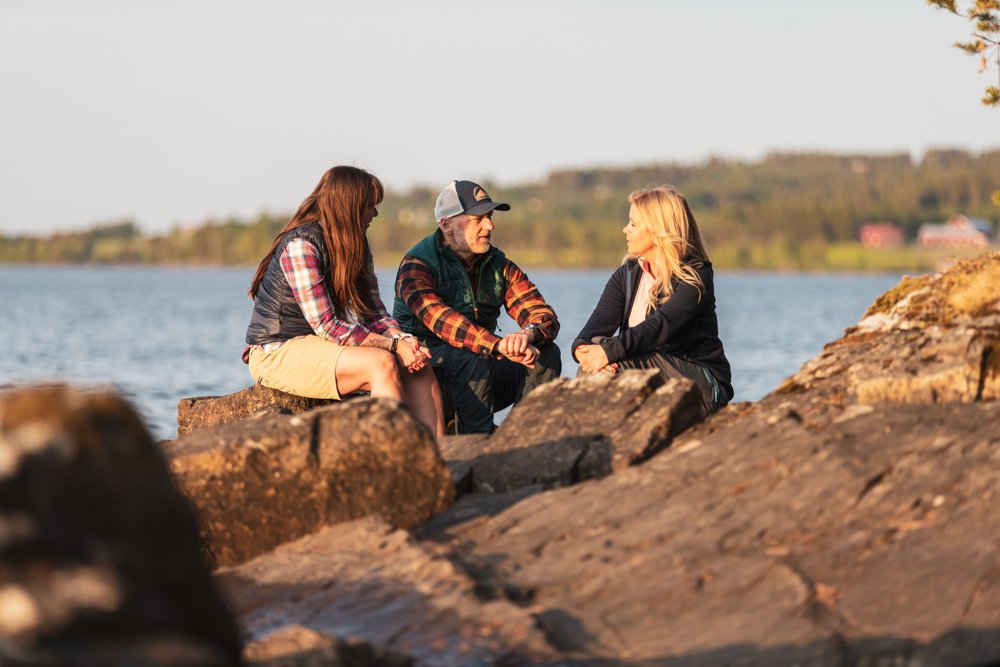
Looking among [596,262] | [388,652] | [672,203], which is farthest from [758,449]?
[596,262]

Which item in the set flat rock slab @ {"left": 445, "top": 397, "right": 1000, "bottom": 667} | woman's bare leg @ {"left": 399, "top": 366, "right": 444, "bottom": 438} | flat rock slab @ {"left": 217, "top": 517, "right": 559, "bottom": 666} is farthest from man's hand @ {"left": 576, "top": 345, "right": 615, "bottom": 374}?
flat rock slab @ {"left": 217, "top": 517, "right": 559, "bottom": 666}

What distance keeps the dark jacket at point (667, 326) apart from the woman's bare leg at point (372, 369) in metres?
1.14

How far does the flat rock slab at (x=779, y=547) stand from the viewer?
4691 millimetres

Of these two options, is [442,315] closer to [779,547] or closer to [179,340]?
[779,547]

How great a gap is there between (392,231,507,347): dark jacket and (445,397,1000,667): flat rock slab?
3.25 m

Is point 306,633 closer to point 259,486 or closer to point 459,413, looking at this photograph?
point 259,486

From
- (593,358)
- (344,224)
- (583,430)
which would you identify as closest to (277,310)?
(344,224)

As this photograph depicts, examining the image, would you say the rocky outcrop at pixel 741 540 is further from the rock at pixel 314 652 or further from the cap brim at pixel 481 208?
the cap brim at pixel 481 208

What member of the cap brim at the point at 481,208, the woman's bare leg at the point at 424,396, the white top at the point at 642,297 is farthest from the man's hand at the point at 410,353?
the white top at the point at 642,297

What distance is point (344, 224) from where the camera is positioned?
26.7 ft

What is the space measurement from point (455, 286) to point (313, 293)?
1349 millimetres

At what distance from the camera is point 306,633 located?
14.7 feet

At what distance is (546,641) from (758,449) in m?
1.57

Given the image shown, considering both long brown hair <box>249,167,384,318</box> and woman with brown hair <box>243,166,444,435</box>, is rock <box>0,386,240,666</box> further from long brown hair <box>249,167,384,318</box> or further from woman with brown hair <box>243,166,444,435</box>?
long brown hair <box>249,167,384,318</box>
